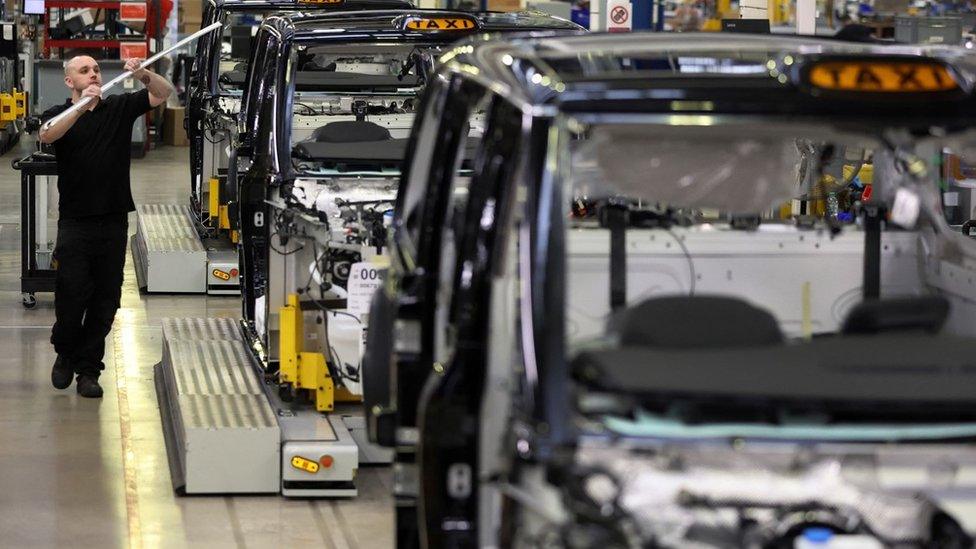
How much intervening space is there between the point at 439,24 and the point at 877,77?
4.62 meters

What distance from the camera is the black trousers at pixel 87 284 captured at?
8375 mm

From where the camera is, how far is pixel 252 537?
6410 mm

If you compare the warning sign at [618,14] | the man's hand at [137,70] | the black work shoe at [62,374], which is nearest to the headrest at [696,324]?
Answer: the man's hand at [137,70]

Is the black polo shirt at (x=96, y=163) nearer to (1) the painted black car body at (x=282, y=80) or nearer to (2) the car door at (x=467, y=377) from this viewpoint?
(1) the painted black car body at (x=282, y=80)

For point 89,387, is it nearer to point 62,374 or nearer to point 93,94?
point 62,374

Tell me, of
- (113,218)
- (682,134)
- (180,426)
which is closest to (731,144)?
(682,134)

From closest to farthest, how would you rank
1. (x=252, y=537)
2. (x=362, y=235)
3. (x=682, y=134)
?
(x=682, y=134)
(x=252, y=537)
(x=362, y=235)

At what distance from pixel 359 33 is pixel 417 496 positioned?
175 inches

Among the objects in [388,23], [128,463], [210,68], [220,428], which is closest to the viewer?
[220,428]

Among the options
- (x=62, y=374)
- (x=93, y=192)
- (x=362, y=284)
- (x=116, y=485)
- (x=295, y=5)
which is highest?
(x=295, y=5)

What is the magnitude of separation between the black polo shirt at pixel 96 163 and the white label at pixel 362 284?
175 centimetres

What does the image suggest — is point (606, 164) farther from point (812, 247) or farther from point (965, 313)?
point (965, 313)

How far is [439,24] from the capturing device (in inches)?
320

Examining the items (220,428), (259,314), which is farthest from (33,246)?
(220,428)
